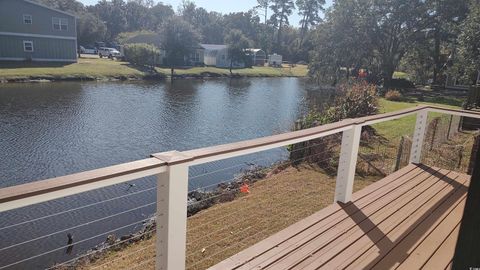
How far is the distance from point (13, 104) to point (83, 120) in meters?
5.34

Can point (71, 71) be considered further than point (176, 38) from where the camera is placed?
No

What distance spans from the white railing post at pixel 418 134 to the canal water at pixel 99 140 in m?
3.32

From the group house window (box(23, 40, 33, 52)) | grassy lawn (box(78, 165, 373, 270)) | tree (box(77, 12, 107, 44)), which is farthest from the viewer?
tree (box(77, 12, 107, 44))

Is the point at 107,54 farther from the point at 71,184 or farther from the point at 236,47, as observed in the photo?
the point at 71,184

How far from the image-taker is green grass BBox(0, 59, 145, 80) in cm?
2857

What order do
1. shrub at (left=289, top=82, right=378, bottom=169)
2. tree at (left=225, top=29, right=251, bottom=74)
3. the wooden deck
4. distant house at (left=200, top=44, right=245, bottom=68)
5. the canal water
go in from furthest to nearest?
distant house at (left=200, top=44, right=245, bottom=68) < tree at (left=225, top=29, right=251, bottom=74) < shrub at (left=289, top=82, right=378, bottom=169) < the canal water < the wooden deck

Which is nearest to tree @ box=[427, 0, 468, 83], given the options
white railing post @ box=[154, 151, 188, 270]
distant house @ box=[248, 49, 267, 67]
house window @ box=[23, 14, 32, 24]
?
white railing post @ box=[154, 151, 188, 270]

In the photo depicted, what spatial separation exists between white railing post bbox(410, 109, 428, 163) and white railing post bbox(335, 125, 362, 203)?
6.95 ft

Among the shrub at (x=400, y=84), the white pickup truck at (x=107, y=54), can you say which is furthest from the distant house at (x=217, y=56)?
the shrub at (x=400, y=84)

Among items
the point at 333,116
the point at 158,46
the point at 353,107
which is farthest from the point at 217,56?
the point at 333,116

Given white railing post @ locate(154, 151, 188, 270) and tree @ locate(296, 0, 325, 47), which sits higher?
tree @ locate(296, 0, 325, 47)

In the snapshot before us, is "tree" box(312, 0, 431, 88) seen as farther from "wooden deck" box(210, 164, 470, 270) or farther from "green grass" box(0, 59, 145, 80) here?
"wooden deck" box(210, 164, 470, 270)

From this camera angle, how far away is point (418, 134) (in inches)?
237

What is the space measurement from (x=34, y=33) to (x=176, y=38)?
14.7m
